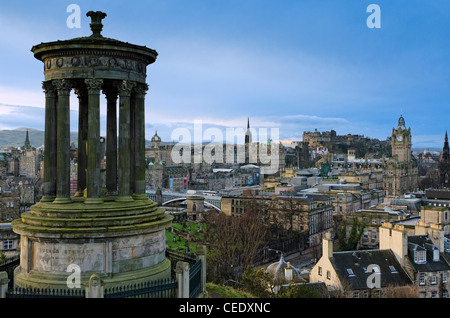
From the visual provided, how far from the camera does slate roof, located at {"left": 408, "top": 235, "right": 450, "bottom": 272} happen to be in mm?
40062

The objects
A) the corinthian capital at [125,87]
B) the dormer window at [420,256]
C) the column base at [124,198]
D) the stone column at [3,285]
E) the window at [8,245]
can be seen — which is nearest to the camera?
the stone column at [3,285]

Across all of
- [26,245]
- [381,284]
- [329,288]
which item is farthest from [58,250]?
[381,284]

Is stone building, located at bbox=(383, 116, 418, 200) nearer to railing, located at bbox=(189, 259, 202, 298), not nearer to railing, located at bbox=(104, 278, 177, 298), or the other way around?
railing, located at bbox=(189, 259, 202, 298)

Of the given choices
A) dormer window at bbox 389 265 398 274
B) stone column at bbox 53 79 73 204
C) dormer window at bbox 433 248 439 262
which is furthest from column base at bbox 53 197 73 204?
dormer window at bbox 433 248 439 262

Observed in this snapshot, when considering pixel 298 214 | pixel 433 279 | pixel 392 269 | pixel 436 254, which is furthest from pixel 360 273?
pixel 298 214

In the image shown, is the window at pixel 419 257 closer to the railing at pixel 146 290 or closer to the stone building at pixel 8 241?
the railing at pixel 146 290

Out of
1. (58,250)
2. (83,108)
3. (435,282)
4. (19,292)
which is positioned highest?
(83,108)

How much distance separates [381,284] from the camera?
38094 mm

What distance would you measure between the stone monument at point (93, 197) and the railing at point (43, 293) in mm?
298

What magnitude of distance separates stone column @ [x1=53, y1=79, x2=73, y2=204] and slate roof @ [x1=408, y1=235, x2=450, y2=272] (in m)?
33.1

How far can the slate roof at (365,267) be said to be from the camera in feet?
125

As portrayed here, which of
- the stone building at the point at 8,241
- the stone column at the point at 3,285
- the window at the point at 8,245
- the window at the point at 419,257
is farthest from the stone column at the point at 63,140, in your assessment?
the window at the point at 8,245
